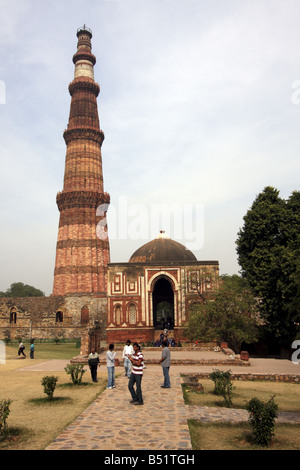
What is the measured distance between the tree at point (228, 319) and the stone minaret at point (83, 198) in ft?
55.9

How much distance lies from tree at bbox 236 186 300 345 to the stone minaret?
17.6 meters

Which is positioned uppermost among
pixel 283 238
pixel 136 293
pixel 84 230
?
pixel 84 230

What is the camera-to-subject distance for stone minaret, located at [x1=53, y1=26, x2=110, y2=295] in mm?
39125

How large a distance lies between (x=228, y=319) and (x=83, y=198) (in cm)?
2358

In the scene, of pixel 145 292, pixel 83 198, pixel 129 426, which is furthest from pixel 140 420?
pixel 83 198

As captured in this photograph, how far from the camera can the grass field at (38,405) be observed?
6.89 metres

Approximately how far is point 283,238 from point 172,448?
20691mm

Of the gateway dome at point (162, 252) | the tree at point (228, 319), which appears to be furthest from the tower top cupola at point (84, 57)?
the tree at point (228, 319)

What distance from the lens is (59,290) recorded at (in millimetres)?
39312

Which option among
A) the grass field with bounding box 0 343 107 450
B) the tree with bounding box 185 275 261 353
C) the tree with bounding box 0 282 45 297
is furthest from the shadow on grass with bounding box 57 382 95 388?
the tree with bounding box 0 282 45 297

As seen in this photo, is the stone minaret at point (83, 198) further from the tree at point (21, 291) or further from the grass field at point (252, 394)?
the tree at point (21, 291)

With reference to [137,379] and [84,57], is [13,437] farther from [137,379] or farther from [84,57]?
[84,57]

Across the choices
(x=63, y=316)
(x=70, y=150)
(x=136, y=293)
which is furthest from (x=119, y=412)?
(x=70, y=150)
